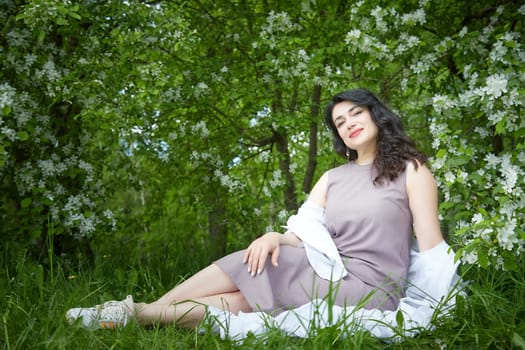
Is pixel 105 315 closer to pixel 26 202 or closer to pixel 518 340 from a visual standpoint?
pixel 518 340

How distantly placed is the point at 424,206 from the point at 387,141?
1.30ft

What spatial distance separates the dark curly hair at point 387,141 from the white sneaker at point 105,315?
125cm

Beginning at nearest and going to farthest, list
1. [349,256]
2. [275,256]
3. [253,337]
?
1. [253,337]
2. [275,256]
3. [349,256]

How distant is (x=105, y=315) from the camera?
2271 mm

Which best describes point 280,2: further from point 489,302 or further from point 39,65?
point 489,302

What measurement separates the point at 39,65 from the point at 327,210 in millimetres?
2141

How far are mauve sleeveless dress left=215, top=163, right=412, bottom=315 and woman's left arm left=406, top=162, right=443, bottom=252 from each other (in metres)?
0.04

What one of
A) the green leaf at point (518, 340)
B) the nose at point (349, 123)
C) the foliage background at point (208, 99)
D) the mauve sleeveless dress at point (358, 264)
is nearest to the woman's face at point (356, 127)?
the nose at point (349, 123)

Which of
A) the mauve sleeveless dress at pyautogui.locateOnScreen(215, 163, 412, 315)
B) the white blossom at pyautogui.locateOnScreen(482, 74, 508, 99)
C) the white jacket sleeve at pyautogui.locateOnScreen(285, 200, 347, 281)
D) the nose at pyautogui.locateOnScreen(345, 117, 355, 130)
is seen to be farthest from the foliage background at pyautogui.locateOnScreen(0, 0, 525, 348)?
the white jacket sleeve at pyautogui.locateOnScreen(285, 200, 347, 281)

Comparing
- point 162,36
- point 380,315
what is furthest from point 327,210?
point 162,36

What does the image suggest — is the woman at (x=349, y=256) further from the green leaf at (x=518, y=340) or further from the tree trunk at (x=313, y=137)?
the tree trunk at (x=313, y=137)

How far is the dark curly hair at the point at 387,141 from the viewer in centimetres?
261

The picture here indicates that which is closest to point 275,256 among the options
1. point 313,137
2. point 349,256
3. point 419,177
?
point 349,256

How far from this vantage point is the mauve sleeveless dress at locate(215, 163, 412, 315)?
2439mm
